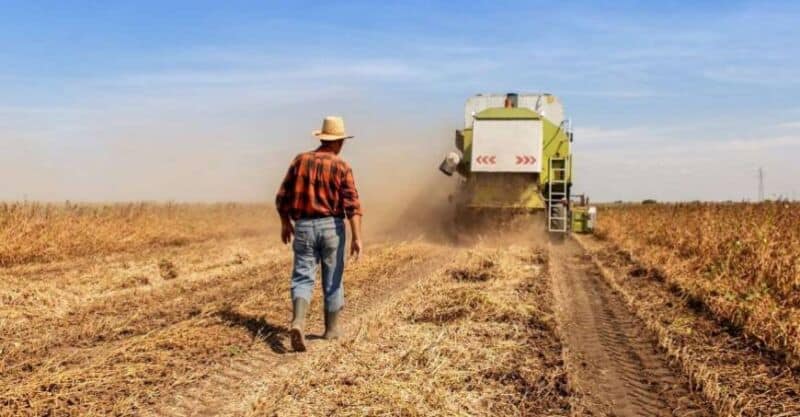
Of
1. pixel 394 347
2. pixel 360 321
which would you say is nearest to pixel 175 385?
pixel 394 347

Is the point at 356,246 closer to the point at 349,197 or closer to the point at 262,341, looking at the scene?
the point at 349,197

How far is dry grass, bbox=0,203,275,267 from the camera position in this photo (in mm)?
14016

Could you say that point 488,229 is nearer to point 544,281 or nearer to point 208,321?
point 544,281

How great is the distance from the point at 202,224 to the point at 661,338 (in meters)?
20.8

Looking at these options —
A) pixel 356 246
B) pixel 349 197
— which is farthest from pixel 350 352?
pixel 349 197

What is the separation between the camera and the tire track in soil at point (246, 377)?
14.3 feet

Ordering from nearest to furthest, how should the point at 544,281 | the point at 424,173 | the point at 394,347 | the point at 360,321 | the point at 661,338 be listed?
the point at 394,347, the point at 661,338, the point at 360,321, the point at 544,281, the point at 424,173

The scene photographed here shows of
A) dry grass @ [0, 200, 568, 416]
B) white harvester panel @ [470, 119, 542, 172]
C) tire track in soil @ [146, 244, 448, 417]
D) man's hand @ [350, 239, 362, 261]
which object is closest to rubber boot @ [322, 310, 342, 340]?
tire track in soil @ [146, 244, 448, 417]

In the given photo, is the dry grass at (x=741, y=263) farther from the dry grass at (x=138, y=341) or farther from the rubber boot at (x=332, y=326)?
the dry grass at (x=138, y=341)

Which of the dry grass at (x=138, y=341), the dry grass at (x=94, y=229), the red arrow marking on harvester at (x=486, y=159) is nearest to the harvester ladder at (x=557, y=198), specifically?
the red arrow marking on harvester at (x=486, y=159)

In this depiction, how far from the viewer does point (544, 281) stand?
10.5 m

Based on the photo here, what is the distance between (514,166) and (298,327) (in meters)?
11.6

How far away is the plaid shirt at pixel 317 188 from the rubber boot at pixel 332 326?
35.5 inches

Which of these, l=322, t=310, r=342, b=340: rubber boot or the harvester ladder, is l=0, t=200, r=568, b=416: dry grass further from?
the harvester ladder
